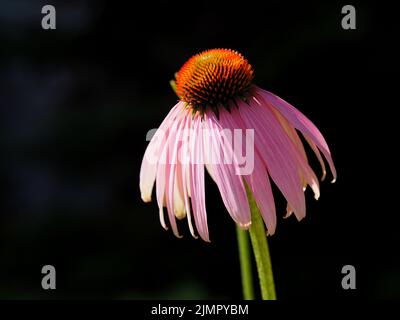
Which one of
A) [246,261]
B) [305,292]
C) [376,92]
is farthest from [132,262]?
[246,261]

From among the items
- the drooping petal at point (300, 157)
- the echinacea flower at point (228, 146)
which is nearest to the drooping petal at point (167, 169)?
the echinacea flower at point (228, 146)

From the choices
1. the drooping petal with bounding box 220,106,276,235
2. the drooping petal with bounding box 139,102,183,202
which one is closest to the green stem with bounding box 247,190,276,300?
the drooping petal with bounding box 220,106,276,235

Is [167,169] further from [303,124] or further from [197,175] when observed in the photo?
[303,124]

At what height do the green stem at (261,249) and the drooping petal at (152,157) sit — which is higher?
the drooping petal at (152,157)

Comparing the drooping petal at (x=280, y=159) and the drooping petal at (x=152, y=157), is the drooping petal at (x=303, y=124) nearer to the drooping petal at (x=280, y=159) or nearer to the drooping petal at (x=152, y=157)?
the drooping petal at (x=280, y=159)

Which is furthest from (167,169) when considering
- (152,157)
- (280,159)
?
(280,159)

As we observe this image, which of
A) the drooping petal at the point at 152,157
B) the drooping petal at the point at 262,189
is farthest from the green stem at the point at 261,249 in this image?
the drooping petal at the point at 152,157

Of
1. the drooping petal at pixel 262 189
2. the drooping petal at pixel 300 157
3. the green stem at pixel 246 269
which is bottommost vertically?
the green stem at pixel 246 269

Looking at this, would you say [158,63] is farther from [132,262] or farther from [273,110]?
[273,110]
